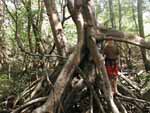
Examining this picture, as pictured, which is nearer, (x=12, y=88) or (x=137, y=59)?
(x=12, y=88)

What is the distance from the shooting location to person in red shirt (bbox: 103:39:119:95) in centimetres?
536

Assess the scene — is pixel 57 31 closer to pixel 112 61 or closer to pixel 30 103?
pixel 112 61

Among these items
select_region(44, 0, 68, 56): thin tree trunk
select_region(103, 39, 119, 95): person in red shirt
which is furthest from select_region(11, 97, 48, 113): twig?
select_region(103, 39, 119, 95): person in red shirt

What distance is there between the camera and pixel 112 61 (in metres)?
5.46

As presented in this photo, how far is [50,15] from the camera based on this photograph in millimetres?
6074

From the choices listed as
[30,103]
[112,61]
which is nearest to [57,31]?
[112,61]

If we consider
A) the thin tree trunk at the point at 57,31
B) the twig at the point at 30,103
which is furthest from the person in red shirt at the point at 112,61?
the twig at the point at 30,103

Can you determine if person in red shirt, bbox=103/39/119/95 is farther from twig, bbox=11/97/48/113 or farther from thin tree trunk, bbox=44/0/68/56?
twig, bbox=11/97/48/113

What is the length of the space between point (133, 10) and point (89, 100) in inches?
372

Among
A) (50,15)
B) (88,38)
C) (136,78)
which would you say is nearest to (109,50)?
(88,38)

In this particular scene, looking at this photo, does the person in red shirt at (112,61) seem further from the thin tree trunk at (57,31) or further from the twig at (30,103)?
the twig at (30,103)

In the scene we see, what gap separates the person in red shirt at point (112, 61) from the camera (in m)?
5.36

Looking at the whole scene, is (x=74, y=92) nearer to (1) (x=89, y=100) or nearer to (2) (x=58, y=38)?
(1) (x=89, y=100)

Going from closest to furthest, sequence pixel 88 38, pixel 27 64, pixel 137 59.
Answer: pixel 88 38 → pixel 27 64 → pixel 137 59
